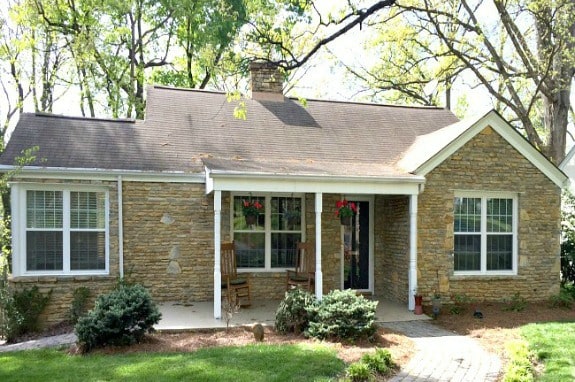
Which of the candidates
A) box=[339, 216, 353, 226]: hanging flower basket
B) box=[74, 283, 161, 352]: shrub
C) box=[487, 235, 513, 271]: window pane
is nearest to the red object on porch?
box=[339, 216, 353, 226]: hanging flower basket

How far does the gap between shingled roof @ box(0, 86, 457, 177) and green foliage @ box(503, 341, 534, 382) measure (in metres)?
4.22

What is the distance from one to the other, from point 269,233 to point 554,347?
20.0 feet

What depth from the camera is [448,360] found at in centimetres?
643

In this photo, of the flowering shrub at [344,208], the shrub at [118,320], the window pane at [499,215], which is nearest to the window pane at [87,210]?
the shrub at [118,320]

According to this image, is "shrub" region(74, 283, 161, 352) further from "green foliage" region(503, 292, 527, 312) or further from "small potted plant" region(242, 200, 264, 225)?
"green foliage" region(503, 292, 527, 312)

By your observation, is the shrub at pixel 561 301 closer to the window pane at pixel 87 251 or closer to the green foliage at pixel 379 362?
the green foliage at pixel 379 362

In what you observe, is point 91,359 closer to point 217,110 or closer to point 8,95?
point 217,110

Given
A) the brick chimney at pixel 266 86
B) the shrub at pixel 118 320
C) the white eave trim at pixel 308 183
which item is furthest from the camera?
the brick chimney at pixel 266 86

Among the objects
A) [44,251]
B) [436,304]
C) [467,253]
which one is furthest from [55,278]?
[467,253]

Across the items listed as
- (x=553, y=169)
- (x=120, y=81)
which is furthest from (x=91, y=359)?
(x=120, y=81)

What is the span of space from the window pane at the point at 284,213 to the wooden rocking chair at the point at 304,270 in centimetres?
65

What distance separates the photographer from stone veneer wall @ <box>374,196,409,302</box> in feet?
33.5

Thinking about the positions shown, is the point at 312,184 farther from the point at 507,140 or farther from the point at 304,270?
the point at 507,140

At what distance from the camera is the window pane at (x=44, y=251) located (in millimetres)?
9016
